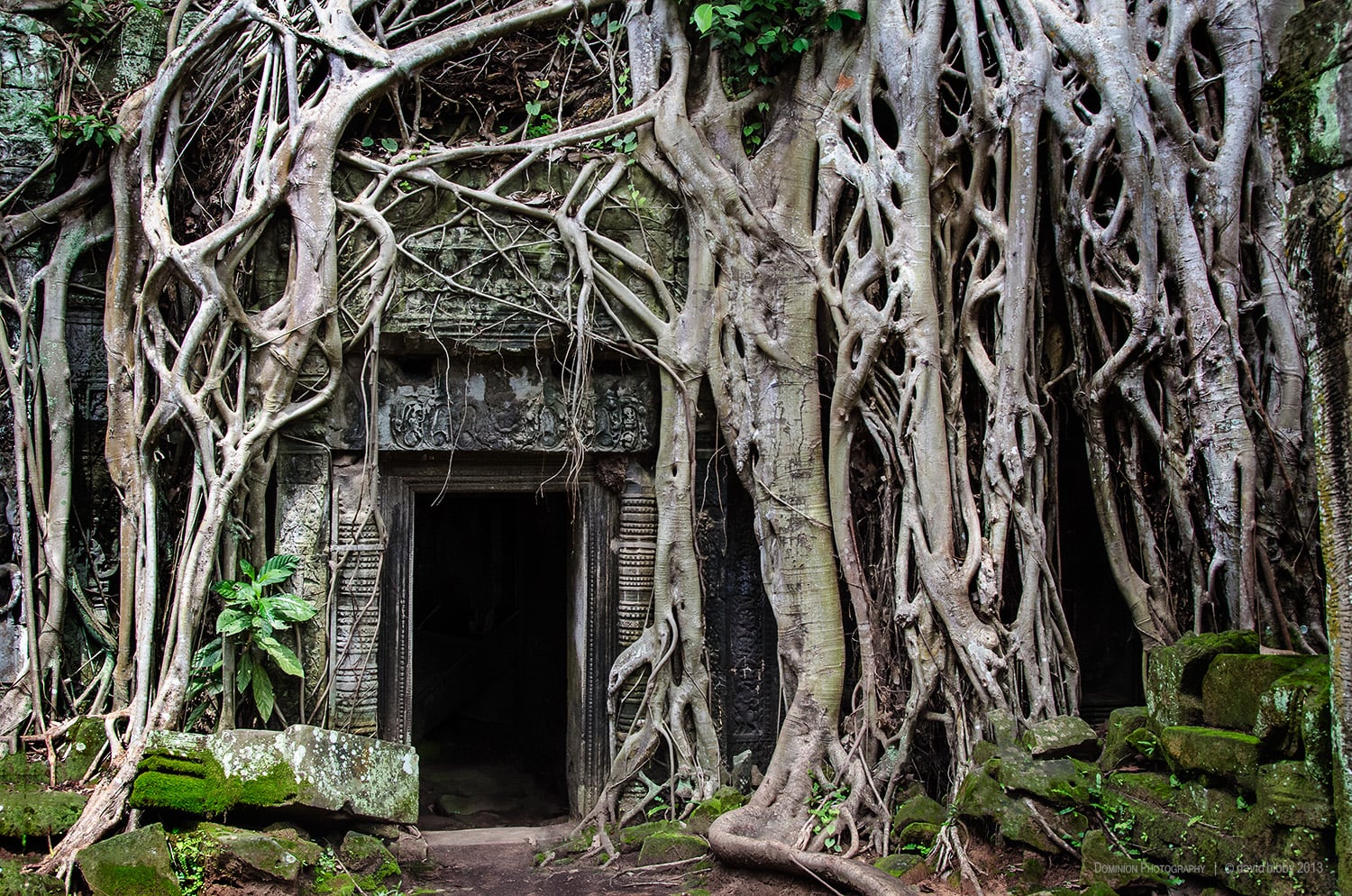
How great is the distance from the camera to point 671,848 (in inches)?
162

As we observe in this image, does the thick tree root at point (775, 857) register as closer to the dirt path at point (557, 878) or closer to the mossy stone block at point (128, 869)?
the dirt path at point (557, 878)

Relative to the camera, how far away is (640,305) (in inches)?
178

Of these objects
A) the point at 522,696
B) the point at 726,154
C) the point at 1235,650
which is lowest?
the point at 522,696

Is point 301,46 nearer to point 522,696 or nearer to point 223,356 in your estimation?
point 223,356

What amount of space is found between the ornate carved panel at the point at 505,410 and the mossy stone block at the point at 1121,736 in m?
2.19

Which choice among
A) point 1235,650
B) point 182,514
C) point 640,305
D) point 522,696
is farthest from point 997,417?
point 522,696

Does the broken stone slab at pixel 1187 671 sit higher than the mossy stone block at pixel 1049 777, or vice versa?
the broken stone slab at pixel 1187 671

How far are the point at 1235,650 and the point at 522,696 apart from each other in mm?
4782

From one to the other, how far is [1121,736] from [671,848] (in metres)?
1.75

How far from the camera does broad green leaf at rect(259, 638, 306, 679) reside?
13.4 feet

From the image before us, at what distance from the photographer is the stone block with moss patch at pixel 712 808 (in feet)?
13.9

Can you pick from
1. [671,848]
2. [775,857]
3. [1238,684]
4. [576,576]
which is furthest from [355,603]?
[1238,684]

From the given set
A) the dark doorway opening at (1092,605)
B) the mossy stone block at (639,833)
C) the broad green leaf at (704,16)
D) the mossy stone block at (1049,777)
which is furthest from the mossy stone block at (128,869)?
the dark doorway opening at (1092,605)

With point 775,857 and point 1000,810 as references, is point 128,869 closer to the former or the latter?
point 775,857
